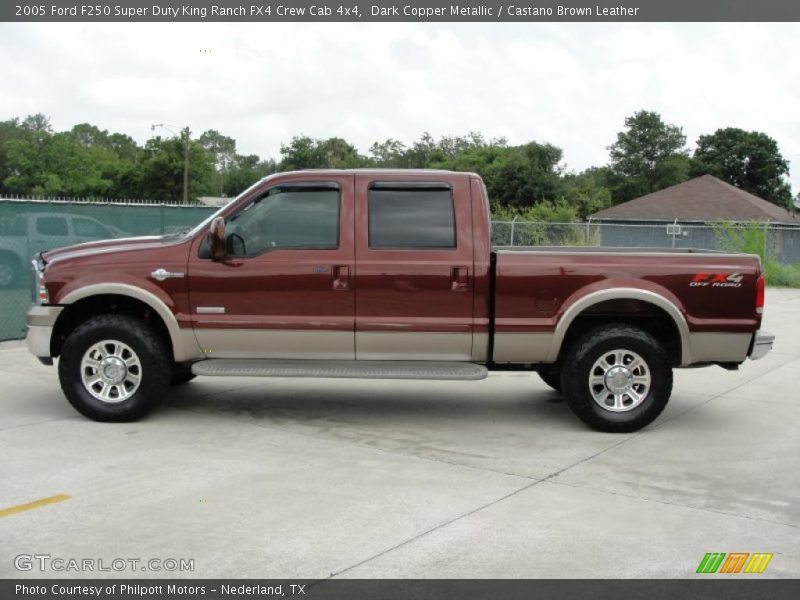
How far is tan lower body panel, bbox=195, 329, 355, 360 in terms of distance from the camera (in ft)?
23.9

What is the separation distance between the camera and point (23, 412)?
7.70 metres

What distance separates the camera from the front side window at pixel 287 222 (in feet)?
24.2

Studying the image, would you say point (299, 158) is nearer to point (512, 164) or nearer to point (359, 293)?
point (512, 164)

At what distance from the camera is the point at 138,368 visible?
7355 millimetres

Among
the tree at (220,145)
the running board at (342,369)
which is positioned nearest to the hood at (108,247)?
the running board at (342,369)

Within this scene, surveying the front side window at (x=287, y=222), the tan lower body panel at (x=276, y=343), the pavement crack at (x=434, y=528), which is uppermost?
the front side window at (x=287, y=222)

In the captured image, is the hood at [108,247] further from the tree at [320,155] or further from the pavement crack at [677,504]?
the tree at [320,155]

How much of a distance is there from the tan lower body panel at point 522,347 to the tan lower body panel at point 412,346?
242 mm

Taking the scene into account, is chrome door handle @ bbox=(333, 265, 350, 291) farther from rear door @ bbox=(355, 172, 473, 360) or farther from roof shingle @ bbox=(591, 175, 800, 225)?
roof shingle @ bbox=(591, 175, 800, 225)

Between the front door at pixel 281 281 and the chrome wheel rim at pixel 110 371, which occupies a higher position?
the front door at pixel 281 281

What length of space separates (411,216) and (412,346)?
3.51 feet

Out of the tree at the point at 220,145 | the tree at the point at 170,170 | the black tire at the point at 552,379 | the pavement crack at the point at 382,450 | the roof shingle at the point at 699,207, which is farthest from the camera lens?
the tree at the point at 220,145

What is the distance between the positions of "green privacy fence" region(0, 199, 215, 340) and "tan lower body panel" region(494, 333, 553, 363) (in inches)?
252
